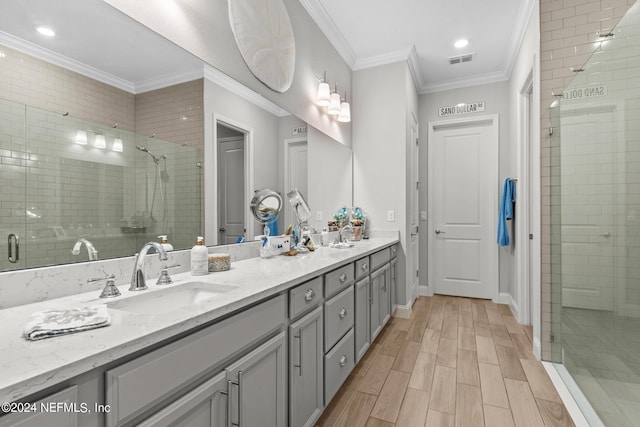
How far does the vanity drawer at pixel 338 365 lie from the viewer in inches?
66.8

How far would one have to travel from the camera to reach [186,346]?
85cm

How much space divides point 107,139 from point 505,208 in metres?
3.78

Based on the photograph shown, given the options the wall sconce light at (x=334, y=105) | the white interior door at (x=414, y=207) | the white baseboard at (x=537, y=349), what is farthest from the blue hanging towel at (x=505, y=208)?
the wall sconce light at (x=334, y=105)

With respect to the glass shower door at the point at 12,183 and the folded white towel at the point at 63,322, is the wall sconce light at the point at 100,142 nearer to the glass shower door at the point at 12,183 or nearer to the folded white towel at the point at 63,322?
the glass shower door at the point at 12,183

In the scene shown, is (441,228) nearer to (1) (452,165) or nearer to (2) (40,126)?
(1) (452,165)

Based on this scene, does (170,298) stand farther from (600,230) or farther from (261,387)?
(600,230)

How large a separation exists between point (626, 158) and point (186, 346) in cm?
201

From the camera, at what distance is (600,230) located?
67.7 inches

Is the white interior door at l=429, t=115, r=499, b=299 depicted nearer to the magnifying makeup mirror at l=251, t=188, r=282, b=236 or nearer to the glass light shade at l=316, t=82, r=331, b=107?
the glass light shade at l=316, t=82, r=331, b=107

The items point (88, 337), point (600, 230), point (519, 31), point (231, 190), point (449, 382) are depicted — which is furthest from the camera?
point (519, 31)

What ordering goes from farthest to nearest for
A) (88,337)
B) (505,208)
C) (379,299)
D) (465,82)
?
(465,82) → (505,208) → (379,299) → (88,337)

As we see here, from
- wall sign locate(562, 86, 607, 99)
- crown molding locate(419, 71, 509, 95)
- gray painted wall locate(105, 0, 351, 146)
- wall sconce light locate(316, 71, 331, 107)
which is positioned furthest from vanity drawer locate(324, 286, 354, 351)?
crown molding locate(419, 71, 509, 95)

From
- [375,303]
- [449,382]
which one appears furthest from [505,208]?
[449,382]

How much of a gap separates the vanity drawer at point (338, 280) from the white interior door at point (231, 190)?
2.02ft
